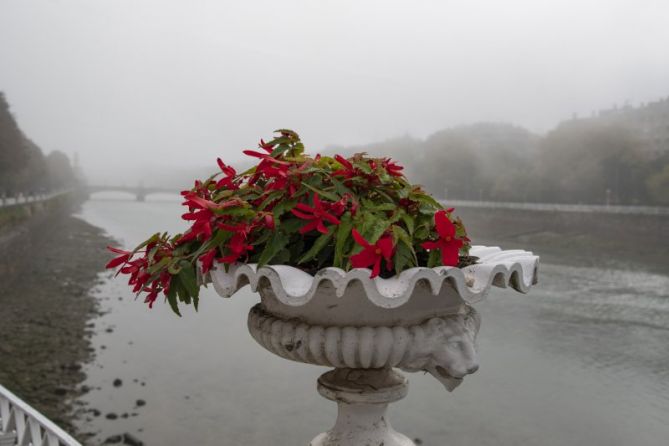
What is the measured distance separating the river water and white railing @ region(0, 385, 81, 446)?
515 cm

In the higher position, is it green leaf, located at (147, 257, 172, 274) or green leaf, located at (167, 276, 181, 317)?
green leaf, located at (147, 257, 172, 274)

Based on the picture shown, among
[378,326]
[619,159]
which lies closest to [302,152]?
[378,326]

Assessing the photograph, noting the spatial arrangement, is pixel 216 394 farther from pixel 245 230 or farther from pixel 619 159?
pixel 619 159

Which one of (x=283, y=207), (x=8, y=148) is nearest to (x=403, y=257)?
(x=283, y=207)

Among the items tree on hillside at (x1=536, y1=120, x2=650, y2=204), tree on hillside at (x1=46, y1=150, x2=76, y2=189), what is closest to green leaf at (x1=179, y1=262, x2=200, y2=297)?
tree on hillside at (x1=536, y1=120, x2=650, y2=204)

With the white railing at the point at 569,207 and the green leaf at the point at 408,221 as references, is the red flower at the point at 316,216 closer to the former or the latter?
the green leaf at the point at 408,221

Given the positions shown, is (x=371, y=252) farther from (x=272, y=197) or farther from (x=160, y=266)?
(x=160, y=266)

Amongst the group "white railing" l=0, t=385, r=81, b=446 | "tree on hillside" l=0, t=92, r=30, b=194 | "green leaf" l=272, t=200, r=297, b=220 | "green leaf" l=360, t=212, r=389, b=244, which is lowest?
"white railing" l=0, t=385, r=81, b=446

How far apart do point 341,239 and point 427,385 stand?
9182mm

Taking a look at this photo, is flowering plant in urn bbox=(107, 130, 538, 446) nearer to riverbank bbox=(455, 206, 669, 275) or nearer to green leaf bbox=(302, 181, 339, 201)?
green leaf bbox=(302, 181, 339, 201)

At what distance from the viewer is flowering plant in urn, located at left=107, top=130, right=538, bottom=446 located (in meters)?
1.60

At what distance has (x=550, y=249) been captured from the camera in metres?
29.7

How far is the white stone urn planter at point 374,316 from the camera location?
1.56 metres

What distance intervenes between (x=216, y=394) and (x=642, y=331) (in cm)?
1022
